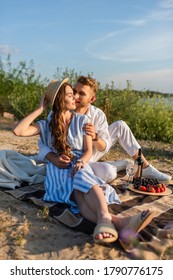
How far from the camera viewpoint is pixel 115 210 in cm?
401

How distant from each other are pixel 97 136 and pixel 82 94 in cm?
50

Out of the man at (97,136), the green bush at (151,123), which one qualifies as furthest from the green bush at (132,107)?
the man at (97,136)

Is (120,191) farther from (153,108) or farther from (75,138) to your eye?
(153,108)

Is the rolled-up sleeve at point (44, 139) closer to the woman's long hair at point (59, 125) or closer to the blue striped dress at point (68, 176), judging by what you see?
the blue striped dress at point (68, 176)

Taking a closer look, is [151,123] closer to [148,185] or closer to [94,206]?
[148,185]

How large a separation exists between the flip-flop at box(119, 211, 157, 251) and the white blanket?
1.79 metres

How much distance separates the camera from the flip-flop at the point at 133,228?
310 centimetres

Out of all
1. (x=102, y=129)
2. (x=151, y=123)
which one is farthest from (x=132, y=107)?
(x=102, y=129)

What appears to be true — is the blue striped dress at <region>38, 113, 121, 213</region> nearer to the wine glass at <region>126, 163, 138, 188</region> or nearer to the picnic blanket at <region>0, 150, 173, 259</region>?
the picnic blanket at <region>0, 150, 173, 259</region>

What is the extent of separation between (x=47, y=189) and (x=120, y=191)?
3.14ft

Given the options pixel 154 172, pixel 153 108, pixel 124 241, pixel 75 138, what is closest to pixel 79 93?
pixel 75 138

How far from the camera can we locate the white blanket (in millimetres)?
4741

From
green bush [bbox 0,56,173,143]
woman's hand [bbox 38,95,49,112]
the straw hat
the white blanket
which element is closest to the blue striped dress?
woman's hand [bbox 38,95,49,112]
